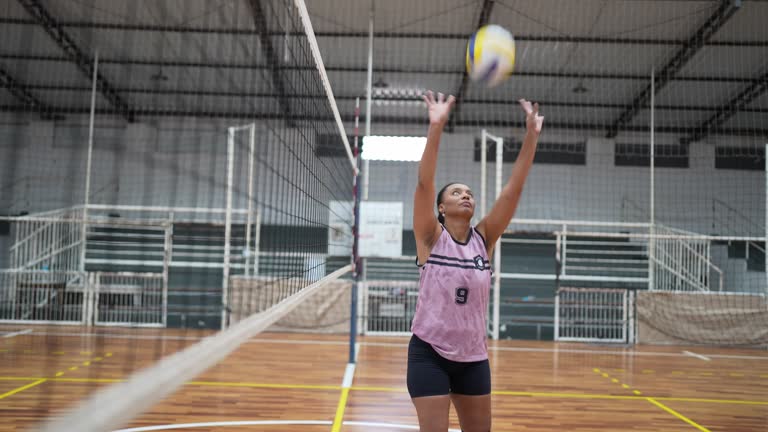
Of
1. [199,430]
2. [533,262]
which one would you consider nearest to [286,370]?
[199,430]

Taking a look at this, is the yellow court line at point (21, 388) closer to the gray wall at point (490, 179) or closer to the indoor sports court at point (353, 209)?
the indoor sports court at point (353, 209)

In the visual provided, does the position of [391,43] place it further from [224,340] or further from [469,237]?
[224,340]

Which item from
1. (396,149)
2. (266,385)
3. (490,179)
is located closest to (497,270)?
(266,385)

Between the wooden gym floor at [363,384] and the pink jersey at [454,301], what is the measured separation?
203 cm

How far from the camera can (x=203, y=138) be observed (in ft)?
42.5

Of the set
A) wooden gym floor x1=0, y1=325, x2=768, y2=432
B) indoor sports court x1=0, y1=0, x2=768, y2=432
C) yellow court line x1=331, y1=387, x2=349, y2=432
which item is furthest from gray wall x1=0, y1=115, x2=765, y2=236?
yellow court line x1=331, y1=387, x2=349, y2=432

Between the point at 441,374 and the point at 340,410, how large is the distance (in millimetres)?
2483

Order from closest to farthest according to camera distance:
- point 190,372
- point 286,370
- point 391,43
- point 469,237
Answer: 1. point 190,372
2. point 469,237
3. point 286,370
4. point 391,43

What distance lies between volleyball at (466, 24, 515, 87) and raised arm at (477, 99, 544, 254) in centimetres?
74

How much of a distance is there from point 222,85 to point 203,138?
4.93 feet

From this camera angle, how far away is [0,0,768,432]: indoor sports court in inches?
175

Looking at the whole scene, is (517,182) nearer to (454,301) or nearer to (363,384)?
(454,301)

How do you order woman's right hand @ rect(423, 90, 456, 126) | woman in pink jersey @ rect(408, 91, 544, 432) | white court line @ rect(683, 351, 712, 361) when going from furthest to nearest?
white court line @ rect(683, 351, 712, 361) < woman in pink jersey @ rect(408, 91, 544, 432) < woman's right hand @ rect(423, 90, 456, 126)

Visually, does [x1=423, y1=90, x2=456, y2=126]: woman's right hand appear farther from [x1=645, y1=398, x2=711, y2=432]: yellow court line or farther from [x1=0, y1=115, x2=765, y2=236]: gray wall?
[x1=0, y1=115, x2=765, y2=236]: gray wall
